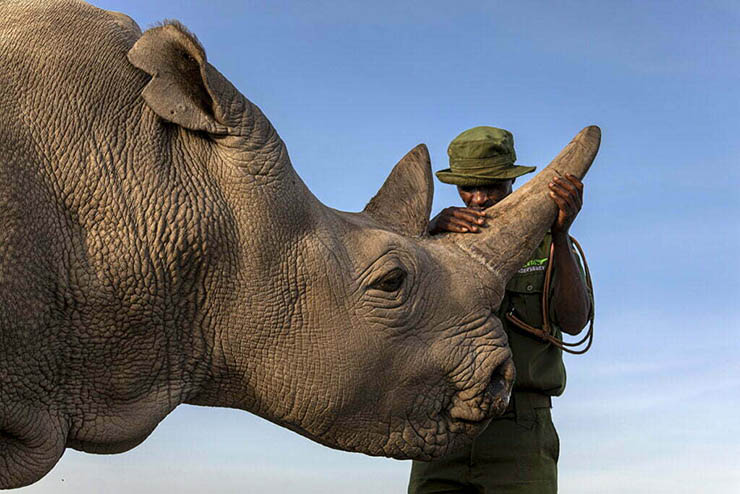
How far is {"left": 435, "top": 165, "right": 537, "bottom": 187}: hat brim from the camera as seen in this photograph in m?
5.20

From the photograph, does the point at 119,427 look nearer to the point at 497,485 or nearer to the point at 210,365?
the point at 210,365

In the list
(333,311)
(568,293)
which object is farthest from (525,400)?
(333,311)

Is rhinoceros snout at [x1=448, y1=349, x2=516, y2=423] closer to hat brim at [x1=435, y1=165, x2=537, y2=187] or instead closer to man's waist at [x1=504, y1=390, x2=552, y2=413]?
man's waist at [x1=504, y1=390, x2=552, y2=413]

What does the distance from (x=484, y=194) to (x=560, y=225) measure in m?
0.61

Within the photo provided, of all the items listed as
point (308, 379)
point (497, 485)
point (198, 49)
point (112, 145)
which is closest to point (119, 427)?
point (308, 379)

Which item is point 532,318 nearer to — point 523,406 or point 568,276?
point 568,276

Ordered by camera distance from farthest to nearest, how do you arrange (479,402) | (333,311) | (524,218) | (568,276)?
1. (568,276)
2. (524,218)
3. (479,402)
4. (333,311)

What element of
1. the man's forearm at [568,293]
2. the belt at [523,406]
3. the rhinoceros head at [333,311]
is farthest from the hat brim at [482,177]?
the belt at [523,406]

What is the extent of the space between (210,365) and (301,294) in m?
0.39

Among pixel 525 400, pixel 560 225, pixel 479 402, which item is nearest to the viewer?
pixel 479 402

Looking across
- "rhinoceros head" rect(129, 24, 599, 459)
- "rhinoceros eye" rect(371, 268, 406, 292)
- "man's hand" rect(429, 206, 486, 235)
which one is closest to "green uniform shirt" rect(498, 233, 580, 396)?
"man's hand" rect(429, 206, 486, 235)

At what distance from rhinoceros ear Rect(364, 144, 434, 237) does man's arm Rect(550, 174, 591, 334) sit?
1.77ft

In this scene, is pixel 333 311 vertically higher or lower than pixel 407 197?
lower

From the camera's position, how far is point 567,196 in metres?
4.61
